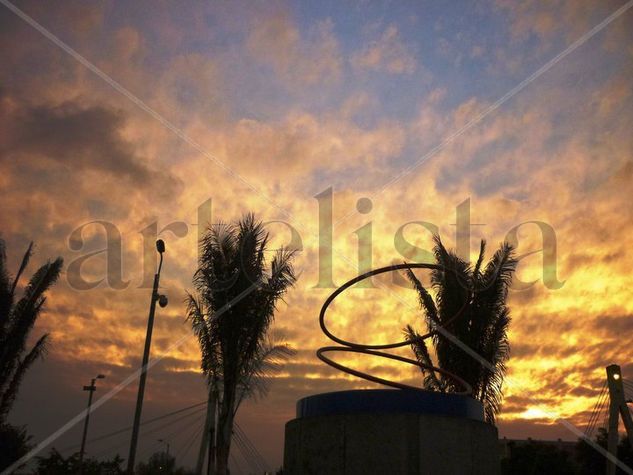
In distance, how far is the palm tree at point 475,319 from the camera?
29.1 metres

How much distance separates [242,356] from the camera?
23562 millimetres

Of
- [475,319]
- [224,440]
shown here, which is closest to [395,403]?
[224,440]

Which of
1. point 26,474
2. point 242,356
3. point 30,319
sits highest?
point 30,319

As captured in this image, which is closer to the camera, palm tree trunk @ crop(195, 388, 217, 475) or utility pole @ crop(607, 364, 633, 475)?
palm tree trunk @ crop(195, 388, 217, 475)

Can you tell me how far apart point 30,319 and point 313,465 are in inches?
783

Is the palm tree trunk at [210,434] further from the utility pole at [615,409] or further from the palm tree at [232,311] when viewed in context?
the utility pole at [615,409]

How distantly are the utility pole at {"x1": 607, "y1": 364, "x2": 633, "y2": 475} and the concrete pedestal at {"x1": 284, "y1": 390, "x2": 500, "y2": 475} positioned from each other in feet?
44.0

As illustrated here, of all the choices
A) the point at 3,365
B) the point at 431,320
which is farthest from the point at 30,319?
the point at 431,320

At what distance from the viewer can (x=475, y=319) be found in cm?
2938

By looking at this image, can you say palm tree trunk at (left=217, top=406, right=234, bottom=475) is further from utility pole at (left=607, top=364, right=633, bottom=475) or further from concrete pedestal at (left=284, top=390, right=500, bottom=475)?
utility pole at (left=607, top=364, right=633, bottom=475)

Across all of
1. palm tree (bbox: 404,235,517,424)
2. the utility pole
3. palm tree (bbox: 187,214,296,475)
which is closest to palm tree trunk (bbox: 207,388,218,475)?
palm tree (bbox: 187,214,296,475)

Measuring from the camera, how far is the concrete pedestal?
17344 mm

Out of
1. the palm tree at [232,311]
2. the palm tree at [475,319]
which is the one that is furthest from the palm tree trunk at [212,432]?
the palm tree at [475,319]

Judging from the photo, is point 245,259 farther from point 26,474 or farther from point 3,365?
point 26,474
